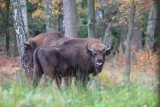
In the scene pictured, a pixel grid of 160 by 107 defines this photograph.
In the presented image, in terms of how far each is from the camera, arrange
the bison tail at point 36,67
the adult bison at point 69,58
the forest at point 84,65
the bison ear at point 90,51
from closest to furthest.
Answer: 1. the forest at point 84,65
2. the bison ear at point 90,51
3. the adult bison at point 69,58
4. the bison tail at point 36,67

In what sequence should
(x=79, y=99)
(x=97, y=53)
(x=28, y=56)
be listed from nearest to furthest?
(x=79, y=99)
(x=97, y=53)
(x=28, y=56)

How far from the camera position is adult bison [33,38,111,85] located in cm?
1406

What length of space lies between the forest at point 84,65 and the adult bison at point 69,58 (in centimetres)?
10

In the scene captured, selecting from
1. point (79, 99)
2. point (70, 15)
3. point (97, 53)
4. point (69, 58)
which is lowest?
point (69, 58)

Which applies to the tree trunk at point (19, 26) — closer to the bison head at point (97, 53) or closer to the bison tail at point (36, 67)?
the bison tail at point (36, 67)

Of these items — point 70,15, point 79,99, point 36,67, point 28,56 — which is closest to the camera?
point 79,99

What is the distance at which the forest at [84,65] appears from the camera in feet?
21.7

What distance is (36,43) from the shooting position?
15562 millimetres

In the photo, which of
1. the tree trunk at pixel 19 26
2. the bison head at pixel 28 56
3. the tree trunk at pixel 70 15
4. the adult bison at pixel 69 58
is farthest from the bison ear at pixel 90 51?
the tree trunk at pixel 19 26

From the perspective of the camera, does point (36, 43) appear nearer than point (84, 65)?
No

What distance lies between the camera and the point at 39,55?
1441 centimetres

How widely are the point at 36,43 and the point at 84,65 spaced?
215 centimetres

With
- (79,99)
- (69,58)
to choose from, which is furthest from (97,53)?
(79,99)

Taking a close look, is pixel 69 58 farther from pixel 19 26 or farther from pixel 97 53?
pixel 19 26
